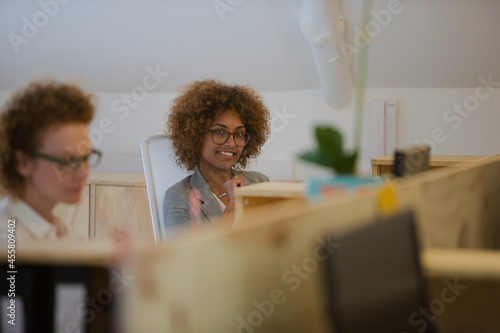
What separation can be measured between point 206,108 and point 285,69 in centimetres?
197

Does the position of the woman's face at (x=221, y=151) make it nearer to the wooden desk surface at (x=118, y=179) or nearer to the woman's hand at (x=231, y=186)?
the woman's hand at (x=231, y=186)

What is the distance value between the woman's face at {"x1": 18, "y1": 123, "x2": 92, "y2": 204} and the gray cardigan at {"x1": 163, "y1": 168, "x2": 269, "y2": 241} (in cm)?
112

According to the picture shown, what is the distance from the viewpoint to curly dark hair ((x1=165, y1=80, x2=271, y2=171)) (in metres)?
2.54

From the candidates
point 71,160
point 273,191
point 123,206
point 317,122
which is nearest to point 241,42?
point 317,122

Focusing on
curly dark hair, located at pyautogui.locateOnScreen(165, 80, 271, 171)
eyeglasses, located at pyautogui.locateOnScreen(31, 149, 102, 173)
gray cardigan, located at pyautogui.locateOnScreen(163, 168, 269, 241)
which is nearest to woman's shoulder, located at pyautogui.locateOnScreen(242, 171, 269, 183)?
curly dark hair, located at pyautogui.locateOnScreen(165, 80, 271, 171)

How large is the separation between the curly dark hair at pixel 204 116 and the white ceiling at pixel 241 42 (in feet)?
5.16

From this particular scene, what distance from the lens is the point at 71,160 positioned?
1130 mm

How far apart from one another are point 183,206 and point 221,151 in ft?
0.99

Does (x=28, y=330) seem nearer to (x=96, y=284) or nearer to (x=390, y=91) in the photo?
(x=96, y=284)

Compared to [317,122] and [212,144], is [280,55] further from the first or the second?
[212,144]

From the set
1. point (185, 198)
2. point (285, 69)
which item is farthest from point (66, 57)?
point (185, 198)

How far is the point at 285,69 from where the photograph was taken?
176 inches

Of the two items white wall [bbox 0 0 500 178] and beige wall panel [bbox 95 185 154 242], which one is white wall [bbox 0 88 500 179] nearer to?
white wall [bbox 0 0 500 178]

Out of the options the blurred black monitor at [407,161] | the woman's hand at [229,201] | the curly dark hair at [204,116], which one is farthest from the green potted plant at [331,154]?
the curly dark hair at [204,116]
